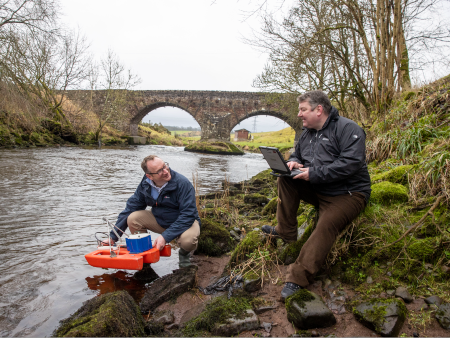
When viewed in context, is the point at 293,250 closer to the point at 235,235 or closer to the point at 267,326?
the point at 267,326

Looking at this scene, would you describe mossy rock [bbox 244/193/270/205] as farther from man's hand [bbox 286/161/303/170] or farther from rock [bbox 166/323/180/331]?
rock [bbox 166/323/180/331]

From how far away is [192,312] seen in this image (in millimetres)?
2885

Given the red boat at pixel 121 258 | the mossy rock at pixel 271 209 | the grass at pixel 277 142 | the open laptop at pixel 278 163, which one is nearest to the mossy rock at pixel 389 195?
the open laptop at pixel 278 163

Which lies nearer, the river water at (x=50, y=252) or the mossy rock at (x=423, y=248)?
the mossy rock at (x=423, y=248)

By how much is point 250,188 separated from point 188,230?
5468mm

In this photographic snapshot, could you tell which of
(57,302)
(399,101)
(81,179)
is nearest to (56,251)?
(57,302)

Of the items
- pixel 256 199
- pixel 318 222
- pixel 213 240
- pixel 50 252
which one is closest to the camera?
pixel 318 222

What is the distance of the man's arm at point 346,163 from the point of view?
286cm

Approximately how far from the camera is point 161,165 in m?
3.65

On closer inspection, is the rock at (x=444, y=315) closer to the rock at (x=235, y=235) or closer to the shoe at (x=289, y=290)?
the shoe at (x=289, y=290)

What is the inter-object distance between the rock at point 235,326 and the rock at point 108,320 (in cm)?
61

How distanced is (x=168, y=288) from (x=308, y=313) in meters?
1.54

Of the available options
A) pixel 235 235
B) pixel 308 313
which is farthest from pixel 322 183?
pixel 235 235

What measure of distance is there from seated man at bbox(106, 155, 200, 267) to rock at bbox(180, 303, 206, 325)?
869 mm
